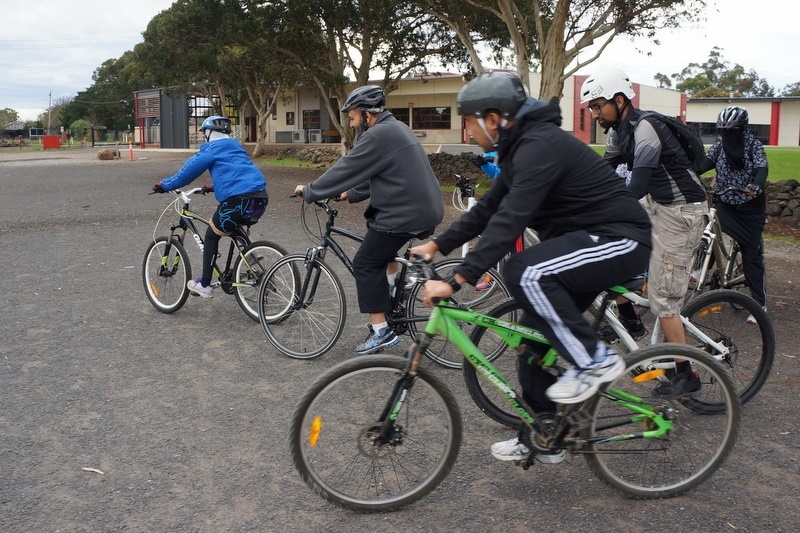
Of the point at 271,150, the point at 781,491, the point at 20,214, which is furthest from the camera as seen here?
the point at 271,150

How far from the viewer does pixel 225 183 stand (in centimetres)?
688

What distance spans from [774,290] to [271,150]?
133 ft

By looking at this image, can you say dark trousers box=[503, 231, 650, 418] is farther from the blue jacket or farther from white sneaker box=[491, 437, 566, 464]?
the blue jacket

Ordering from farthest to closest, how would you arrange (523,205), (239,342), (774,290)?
(774,290) < (239,342) < (523,205)

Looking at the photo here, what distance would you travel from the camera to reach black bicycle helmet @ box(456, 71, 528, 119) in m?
3.37

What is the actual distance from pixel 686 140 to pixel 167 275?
486 centimetres

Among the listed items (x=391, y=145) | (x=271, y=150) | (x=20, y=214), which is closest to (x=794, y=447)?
(x=391, y=145)

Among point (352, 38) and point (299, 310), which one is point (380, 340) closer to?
point (299, 310)

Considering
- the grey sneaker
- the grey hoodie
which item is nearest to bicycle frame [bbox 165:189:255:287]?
the grey hoodie

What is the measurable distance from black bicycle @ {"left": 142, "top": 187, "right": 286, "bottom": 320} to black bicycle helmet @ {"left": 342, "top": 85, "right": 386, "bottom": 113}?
176 centimetres

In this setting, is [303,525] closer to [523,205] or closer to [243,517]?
[243,517]

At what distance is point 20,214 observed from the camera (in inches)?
611

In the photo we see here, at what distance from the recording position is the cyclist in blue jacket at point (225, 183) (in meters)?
6.88

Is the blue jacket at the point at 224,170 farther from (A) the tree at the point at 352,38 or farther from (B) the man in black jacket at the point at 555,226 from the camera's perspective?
(A) the tree at the point at 352,38
